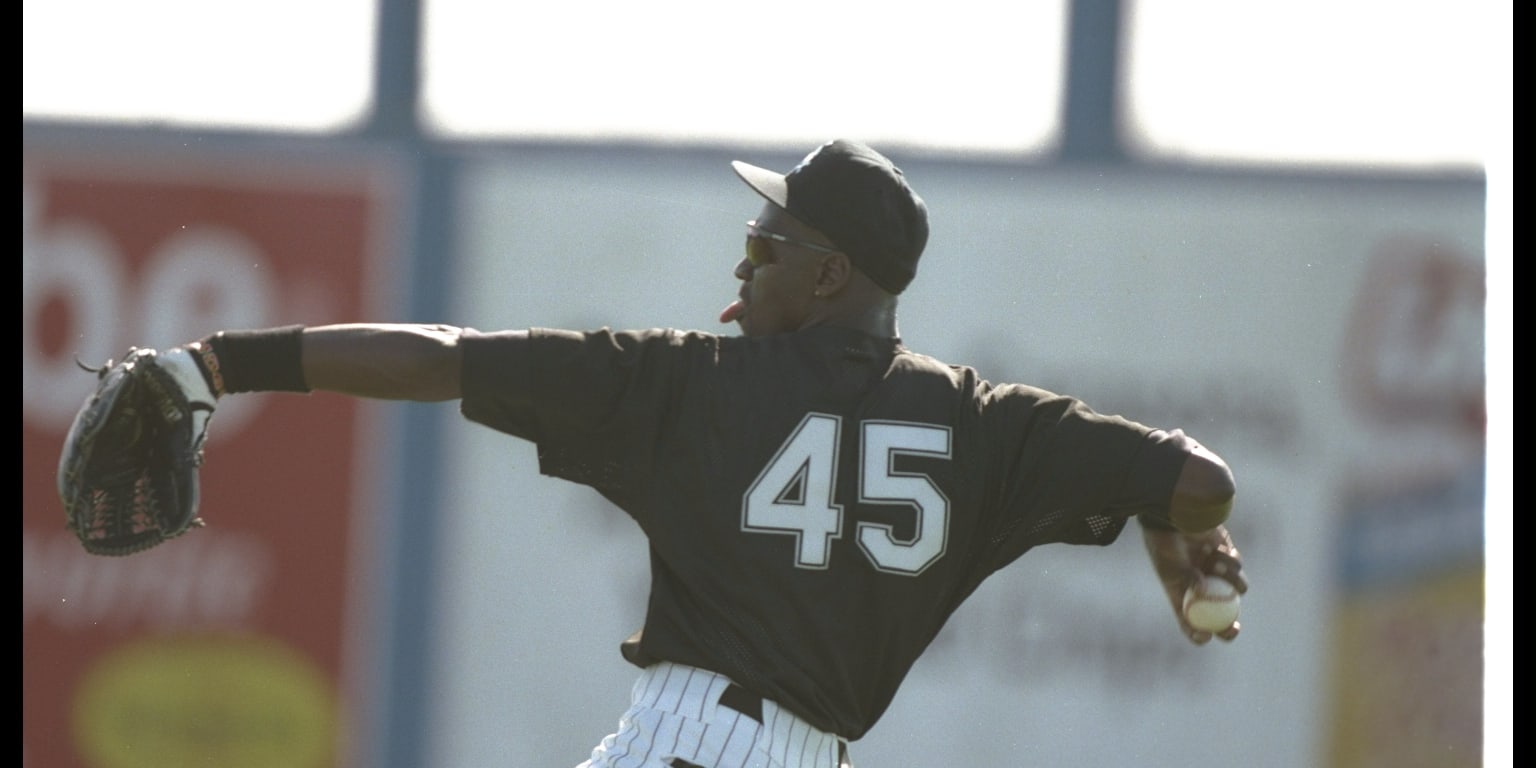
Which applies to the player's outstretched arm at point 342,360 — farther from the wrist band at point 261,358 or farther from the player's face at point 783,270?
the player's face at point 783,270

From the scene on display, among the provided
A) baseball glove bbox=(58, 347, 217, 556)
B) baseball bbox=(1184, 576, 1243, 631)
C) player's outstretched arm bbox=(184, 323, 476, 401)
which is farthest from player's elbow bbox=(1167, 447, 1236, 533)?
baseball glove bbox=(58, 347, 217, 556)

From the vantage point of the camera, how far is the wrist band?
3.48 metres

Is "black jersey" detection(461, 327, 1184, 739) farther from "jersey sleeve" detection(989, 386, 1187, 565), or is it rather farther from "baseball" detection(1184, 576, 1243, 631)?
"baseball" detection(1184, 576, 1243, 631)

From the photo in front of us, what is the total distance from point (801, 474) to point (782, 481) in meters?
0.04

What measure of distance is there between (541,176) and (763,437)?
4.96m

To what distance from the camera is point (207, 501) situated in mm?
8312

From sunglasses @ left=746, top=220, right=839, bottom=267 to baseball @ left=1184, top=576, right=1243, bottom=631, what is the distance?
3.04 feet

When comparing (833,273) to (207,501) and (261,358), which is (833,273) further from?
(207,501)

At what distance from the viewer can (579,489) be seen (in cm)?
824

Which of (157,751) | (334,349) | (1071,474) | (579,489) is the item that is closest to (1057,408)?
(1071,474)

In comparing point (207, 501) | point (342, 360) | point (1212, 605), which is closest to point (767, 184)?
point (342, 360)

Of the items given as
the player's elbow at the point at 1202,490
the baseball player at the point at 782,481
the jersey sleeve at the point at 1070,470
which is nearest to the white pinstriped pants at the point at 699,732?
the baseball player at the point at 782,481

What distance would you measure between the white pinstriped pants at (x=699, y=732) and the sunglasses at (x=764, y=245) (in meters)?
0.81

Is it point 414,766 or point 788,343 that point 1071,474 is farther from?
point 414,766
